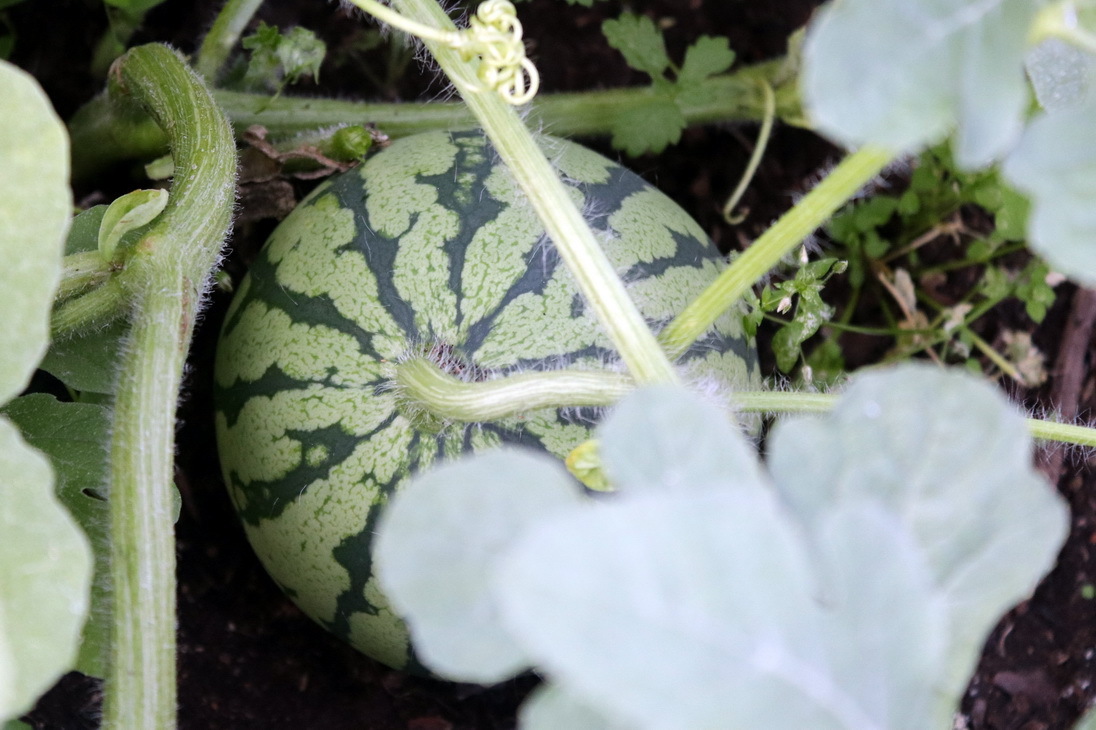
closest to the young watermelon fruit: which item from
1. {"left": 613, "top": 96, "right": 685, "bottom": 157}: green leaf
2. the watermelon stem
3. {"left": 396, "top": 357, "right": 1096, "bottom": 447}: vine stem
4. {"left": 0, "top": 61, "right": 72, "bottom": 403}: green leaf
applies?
{"left": 396, "top": 357, "right": 1096, "bottom": 447}: vine stem

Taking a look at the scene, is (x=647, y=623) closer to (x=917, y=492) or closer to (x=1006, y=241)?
(x=917, y=492)

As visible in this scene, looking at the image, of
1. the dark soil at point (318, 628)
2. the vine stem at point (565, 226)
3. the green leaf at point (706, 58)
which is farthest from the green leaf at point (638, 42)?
the vine stem at point (565, 226)

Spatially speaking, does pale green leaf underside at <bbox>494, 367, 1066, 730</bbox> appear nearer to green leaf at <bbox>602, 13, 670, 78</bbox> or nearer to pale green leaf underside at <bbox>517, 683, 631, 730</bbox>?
pale green leaf underside at <bbox>517, 683, 631, 730</bbox>

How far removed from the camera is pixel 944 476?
70cm

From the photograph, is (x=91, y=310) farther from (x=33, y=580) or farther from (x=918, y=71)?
(x=918, y=71)

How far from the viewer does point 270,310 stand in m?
1.34

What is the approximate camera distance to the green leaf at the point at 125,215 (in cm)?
109

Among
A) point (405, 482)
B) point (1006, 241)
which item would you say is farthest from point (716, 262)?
point (1006, 241)

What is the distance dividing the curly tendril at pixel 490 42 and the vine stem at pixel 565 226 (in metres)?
0.02

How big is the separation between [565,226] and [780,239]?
0.20 meters

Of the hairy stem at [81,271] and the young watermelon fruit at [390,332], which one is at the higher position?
the hairy stem at [81,271]

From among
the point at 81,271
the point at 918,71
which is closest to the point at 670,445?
the point at 918,71

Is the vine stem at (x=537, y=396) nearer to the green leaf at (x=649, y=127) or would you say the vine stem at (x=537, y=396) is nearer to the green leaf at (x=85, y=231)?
the green leaf at (x=85, y=231)

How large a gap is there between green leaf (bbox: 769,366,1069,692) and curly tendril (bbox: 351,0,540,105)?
1.60 feet
